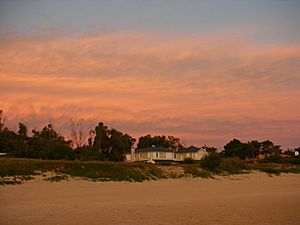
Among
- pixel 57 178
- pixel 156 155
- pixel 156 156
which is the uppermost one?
pixel 156 155

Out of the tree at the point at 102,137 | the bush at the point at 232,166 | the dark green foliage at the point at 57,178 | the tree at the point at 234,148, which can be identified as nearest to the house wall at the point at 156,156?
the tree at the point at 102,137

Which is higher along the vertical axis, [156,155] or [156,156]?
[156,155]

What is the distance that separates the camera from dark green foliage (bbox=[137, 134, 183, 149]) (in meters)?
97.9

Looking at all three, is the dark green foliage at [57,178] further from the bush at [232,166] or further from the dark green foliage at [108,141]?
the dark green foliage at [108,141]

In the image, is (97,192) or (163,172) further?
(163,172)

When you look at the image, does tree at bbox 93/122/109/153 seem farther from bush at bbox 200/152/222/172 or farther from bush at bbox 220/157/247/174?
bush at bbox 200/152/222/172

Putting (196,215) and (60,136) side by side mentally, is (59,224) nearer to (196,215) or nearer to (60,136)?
(196,215)

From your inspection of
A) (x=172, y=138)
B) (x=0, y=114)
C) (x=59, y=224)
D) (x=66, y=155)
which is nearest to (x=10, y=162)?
(x=66, y=155)

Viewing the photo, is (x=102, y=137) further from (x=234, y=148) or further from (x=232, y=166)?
(x=232, y=166)

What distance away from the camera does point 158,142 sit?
327ft

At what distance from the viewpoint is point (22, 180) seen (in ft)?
87.3

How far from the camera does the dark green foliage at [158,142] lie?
97938 millimetres

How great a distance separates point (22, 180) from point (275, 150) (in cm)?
8120

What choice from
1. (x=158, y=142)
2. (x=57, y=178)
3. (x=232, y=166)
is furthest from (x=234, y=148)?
(x=57, y=178)
